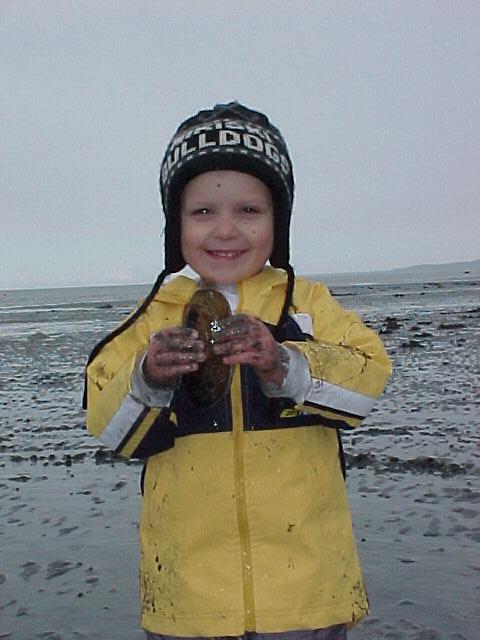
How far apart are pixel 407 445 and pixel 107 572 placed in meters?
4.62

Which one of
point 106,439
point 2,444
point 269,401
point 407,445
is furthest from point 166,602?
point 2,444

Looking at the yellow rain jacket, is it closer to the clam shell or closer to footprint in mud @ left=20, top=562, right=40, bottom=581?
the clam shell

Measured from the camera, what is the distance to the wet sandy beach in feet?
16.7

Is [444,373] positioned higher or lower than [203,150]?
lower

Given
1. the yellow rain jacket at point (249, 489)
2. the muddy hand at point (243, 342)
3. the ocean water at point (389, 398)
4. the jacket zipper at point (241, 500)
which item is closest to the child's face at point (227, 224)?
the yellow rain jacket at point (249, 489)

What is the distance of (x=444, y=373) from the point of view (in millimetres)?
15758

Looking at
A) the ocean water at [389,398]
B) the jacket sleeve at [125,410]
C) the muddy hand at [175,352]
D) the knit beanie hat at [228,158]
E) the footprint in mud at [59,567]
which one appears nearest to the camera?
the muddy hand at [175,352]

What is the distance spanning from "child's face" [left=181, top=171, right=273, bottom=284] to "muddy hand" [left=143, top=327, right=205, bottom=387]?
670mm

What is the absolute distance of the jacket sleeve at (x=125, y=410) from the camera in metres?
2.77

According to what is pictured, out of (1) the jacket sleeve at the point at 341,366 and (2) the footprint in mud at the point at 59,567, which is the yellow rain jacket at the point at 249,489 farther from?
(2) the footprint in mud at the point at 59,567

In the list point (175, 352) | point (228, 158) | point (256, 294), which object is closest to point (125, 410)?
point (175, 352)

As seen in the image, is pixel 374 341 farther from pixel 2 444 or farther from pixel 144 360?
pixel 2 444

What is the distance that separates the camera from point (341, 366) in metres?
2.86

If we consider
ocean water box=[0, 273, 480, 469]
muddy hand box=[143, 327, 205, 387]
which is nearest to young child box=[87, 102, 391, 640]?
muddy hand box=[143, 327, 205, 387]
